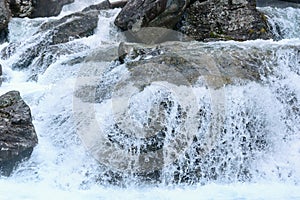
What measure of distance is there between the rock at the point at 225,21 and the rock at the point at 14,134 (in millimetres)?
5271

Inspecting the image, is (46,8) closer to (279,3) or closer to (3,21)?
(3,21)

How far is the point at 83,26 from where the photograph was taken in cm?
1051

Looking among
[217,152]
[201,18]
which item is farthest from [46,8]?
[217,152]

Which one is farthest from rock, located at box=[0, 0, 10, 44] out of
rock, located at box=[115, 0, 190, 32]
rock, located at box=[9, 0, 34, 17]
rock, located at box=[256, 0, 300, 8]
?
rock, located at box=[256, 0, 300, 8]

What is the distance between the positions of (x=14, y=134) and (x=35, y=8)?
25.2ft

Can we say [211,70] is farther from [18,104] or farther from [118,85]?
[18,104]

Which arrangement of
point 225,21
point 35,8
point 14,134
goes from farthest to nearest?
point 35,8 < point 225,21 < point 14,134

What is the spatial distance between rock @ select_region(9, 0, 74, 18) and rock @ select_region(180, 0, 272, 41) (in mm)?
4496

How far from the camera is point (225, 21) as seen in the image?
10555mm

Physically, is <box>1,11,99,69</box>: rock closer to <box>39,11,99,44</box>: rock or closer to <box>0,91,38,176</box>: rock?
<box>39,11,99,44</box>: rock

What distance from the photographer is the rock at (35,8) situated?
12.6 meters

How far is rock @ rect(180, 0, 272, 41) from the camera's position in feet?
33.9

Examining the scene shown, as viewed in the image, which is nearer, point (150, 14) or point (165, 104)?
point (165, 104)

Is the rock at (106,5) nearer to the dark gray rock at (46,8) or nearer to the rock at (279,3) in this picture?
the dark gray rock at (46,8)
